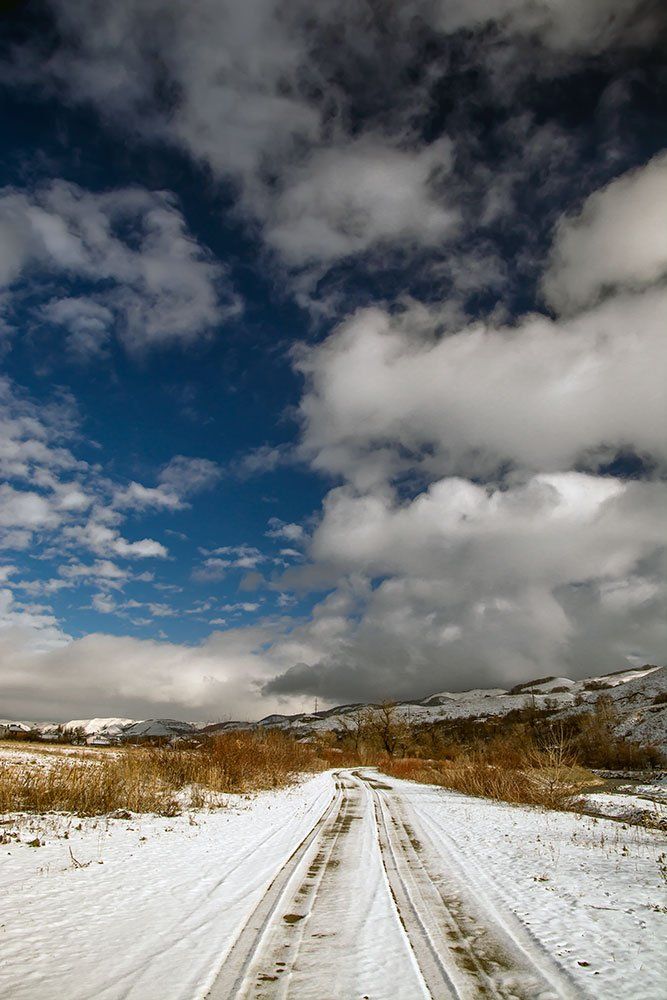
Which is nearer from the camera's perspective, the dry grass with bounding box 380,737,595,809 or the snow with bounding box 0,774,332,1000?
the snow with bounding box 0,774,332,1000

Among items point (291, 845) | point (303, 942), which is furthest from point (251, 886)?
point (291, 845)

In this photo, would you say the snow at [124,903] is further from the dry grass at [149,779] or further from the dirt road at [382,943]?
the dry grass at [149,779]

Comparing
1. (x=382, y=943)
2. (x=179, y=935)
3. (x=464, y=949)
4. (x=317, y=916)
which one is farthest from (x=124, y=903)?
(x=464, y=949)

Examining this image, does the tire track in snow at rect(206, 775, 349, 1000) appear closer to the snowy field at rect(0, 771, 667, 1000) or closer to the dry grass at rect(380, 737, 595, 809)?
the snowy field at rect(0, 771, 667, 1000)

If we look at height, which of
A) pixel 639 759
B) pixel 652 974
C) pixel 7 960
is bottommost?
pixel 639 759

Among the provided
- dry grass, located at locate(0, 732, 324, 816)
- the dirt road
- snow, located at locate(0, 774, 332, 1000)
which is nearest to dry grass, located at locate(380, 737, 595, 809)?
dry grass, located at locate(0, 732, 324, 816)

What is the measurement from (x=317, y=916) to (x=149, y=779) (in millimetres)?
16003

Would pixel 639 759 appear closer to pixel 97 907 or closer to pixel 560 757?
pixel 560 757

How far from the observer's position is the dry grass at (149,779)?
15.0 meters

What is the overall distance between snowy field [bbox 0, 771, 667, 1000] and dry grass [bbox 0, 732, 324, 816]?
2008 millimetres

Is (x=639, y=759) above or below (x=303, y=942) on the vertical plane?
below

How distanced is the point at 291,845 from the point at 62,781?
321 inches

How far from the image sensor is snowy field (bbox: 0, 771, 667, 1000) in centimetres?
451

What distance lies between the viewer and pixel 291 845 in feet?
38.0
